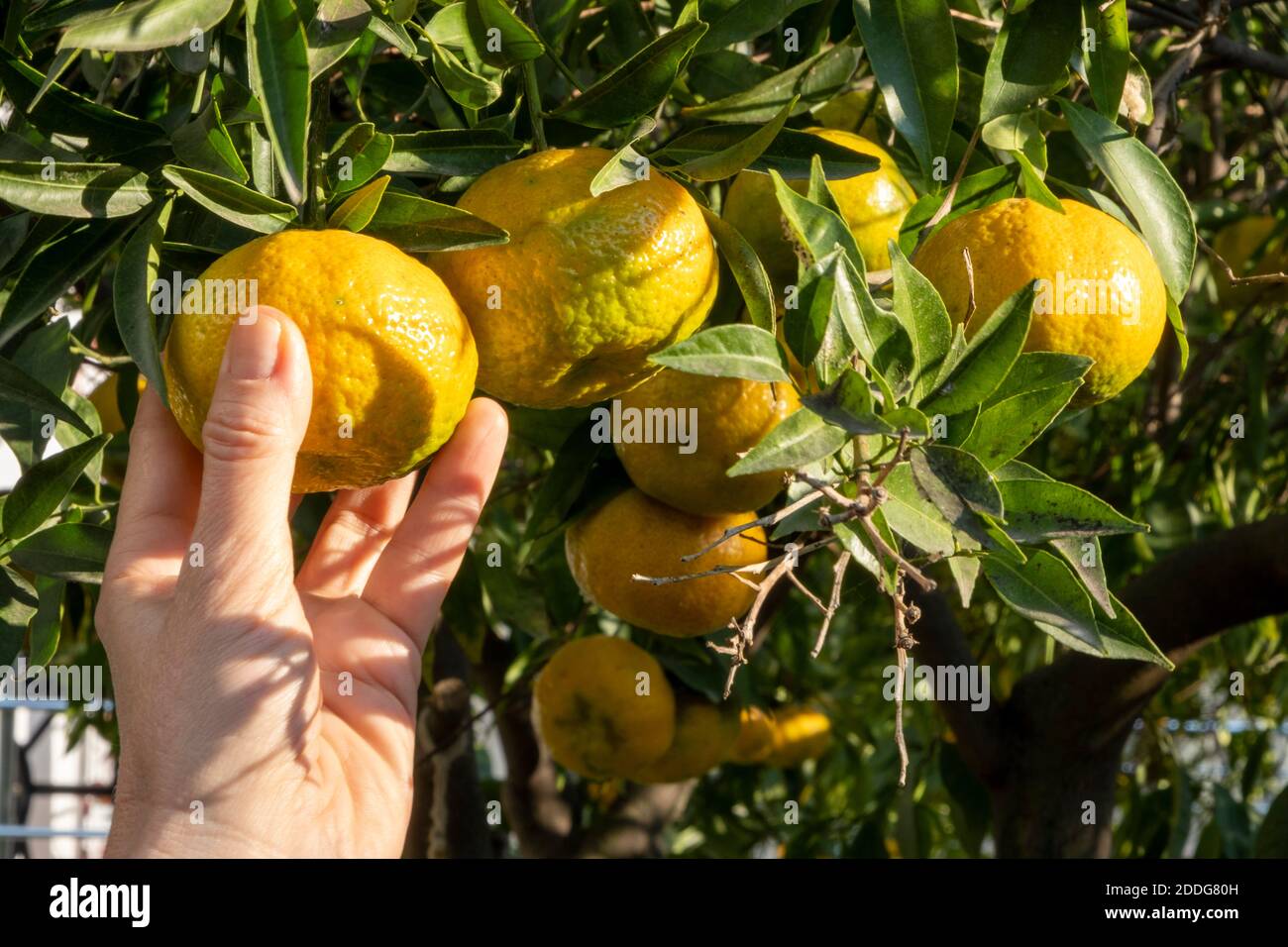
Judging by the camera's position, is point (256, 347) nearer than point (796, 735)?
Yes

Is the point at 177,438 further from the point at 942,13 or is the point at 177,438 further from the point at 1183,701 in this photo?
the point at 1183,701

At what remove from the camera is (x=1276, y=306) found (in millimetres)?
1947

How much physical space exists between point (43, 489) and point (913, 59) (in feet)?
2.30

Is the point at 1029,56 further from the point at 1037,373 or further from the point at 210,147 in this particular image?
the point at 210,147

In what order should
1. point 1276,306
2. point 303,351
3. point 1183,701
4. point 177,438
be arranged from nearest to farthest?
1. point 303,351
2. point 177,438
3. point 1276,306
4. point 1183,701

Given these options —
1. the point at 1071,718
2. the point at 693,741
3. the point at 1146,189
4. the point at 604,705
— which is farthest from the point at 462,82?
the point at 1071,718

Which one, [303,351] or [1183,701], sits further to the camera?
[1183,701]

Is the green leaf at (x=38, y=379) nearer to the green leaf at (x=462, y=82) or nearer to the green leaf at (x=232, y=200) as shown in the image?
the green leaf at (x=232, y=200)

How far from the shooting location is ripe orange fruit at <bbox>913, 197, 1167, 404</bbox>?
2.78ft

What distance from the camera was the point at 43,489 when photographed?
954 millimetres
